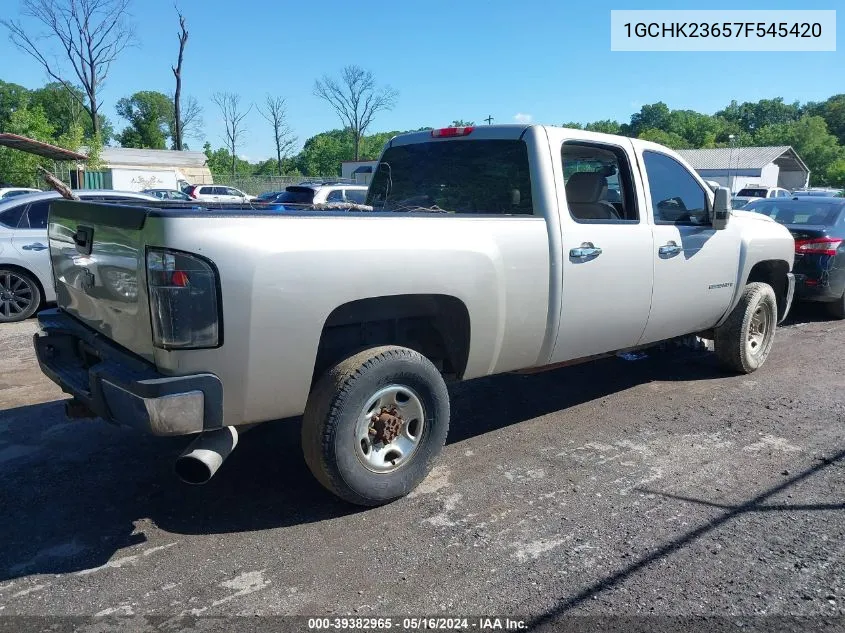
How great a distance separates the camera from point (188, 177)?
5144 cm

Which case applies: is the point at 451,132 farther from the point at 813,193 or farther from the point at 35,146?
the point at 813,193

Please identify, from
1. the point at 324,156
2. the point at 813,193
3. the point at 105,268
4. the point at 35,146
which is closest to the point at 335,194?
the point at 35,146

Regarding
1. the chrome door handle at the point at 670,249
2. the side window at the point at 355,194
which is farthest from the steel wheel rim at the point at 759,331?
the side window at the point at 355,194

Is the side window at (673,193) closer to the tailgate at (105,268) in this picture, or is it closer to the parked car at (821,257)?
the tailgate at (105,268)

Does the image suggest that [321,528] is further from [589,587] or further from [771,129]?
[771,129]

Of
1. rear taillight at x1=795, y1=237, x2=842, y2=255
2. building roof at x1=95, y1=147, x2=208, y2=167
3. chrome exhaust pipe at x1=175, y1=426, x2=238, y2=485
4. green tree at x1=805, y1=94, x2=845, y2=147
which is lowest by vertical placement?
chrome exhaust pipe at x1=175, y1=426, x2=238, y2=485

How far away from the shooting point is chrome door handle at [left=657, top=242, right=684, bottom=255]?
5130mm

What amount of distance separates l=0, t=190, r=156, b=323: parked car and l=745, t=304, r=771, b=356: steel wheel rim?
7052mm

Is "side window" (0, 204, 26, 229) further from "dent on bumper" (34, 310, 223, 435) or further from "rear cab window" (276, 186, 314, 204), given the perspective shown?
"rear cab window" (276, 186, 314, 204)

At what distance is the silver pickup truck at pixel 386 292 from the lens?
123 inches

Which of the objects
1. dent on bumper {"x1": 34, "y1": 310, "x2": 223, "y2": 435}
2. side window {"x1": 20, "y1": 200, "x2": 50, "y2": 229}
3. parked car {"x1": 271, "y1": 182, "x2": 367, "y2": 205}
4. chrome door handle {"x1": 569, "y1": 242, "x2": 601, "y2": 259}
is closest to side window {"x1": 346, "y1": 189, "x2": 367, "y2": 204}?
parked car {"x1": 271, "y1": 182, "x2": 367, "y2": 205}

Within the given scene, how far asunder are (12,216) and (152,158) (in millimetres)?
47373

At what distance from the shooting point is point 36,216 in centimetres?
915

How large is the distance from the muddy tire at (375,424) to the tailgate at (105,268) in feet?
2.95
